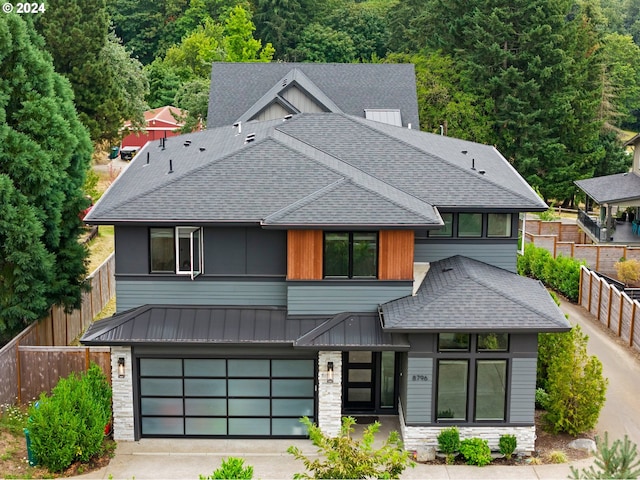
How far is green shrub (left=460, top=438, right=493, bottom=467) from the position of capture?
1812cm

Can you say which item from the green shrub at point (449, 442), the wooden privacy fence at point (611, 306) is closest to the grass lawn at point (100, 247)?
the green shrub at point (449, 442)

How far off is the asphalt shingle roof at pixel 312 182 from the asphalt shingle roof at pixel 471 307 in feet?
5.18

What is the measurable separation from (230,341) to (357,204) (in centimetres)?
416

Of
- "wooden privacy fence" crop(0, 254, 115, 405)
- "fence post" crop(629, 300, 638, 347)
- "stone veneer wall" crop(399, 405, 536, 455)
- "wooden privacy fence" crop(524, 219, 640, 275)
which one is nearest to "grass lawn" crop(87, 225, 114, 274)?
"wooden privacy fence" crop(0, 254, 115, 405)

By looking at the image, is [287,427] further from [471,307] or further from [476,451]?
[471,307]

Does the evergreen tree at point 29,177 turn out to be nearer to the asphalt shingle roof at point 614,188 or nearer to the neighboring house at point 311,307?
the neighboring house at point 311,307

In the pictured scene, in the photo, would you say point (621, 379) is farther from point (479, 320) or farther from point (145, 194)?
point (145, 194)

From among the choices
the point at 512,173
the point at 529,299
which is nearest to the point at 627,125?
the point at 512,173

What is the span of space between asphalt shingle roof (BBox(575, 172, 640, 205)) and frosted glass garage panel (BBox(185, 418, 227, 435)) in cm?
2720

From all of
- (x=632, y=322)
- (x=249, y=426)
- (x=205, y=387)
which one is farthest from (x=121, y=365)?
(x=632, y=322)

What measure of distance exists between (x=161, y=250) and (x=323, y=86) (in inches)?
959

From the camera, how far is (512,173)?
24359mm

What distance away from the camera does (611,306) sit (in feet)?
91.1

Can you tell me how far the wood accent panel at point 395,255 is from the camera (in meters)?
19.0
